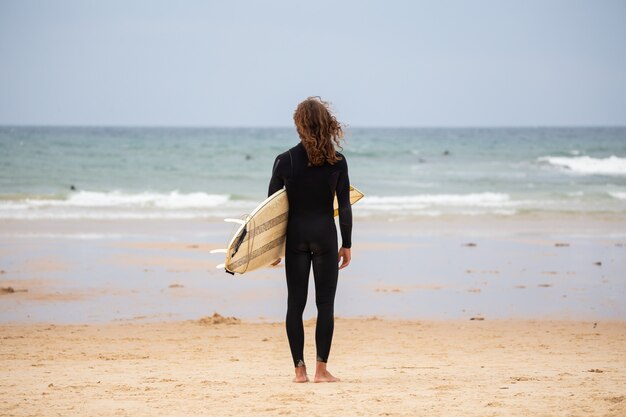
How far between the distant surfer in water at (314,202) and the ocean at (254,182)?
460 inches

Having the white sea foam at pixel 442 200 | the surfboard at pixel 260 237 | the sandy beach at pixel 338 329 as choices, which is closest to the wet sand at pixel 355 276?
the sandy beach at pixel 338 329

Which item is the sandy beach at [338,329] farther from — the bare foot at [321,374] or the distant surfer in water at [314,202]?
the distant surfer in water at [314,202]

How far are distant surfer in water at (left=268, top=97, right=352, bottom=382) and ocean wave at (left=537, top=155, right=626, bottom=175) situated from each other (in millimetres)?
33348

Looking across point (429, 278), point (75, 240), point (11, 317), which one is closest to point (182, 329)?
point (11, 317)

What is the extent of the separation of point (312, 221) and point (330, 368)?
4.99 ft

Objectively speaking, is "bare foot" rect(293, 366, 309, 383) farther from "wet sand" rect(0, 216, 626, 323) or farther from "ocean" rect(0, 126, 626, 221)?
"ocean" rect(0, 126, 626, 221)

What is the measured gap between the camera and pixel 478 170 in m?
37.5

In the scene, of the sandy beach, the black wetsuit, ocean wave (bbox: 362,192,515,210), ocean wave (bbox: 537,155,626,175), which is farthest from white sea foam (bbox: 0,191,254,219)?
ocean wave (bbox: 537,155,626,175)

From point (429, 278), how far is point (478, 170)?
27.7 m

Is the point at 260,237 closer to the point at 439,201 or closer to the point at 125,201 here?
the point at 125,201

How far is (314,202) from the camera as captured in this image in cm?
498

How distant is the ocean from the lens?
69.3ft

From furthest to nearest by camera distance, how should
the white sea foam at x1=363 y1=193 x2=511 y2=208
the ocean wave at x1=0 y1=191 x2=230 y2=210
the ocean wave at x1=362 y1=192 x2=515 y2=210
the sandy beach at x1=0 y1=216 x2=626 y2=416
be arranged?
the white sea foam at x1=363 y1=193 x2=511 y2=208 → the ocean wave at x1=362 y1=192 x2=515 y2=210 → the ocean wave at x1=0 y1=191 x2=230 y2=210 → the sandy beach at x1=0 y1=216 x2=626 y2=416

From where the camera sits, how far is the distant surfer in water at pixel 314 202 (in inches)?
193
